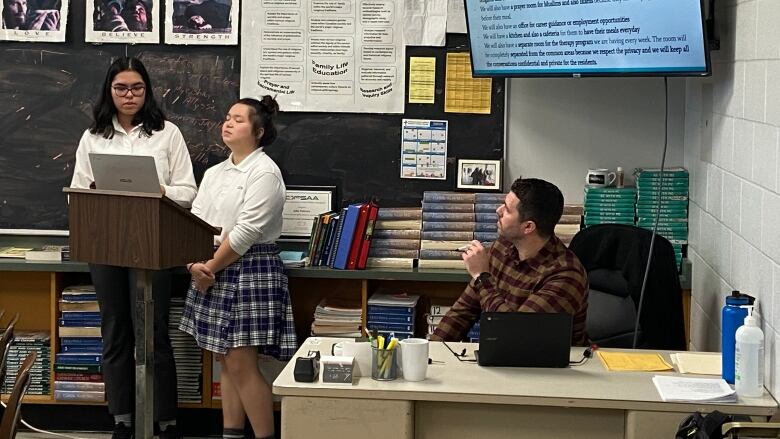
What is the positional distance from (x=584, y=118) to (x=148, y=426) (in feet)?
8.31

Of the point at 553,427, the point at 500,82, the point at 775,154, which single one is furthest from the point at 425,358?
the point at 500,82

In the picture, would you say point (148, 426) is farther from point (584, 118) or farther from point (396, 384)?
point (584, 118)

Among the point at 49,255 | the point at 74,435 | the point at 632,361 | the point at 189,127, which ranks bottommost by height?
the point at 74,435

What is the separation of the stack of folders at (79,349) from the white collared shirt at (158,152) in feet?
1.80

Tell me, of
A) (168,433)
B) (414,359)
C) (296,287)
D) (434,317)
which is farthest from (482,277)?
(168,433)

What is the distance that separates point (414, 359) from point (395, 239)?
2117mm

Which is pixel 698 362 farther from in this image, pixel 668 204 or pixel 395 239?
pixel 395 239

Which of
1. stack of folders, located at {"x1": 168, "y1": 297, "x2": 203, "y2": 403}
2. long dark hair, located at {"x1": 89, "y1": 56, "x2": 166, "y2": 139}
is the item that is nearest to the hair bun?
long dark hair, located at {"x1": 89, "y1": 56, "x2": 166, "y2": 139}

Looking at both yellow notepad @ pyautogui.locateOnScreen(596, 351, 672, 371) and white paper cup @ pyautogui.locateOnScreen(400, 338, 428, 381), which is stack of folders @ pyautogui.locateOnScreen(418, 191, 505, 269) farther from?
white paper cup @ pyautogui.locateOnScreen(400, 338, 428, 381)

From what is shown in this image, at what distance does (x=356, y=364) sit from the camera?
3.46 meters

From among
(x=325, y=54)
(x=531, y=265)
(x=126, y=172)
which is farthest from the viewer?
(x=325, y=54)

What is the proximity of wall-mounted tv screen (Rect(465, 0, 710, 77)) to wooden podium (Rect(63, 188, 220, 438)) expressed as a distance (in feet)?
5.35

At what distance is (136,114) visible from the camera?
537 centimetres

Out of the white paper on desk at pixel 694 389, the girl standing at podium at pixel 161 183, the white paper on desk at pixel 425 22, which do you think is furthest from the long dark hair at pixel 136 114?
the white paper on desk at pixel 694 389
